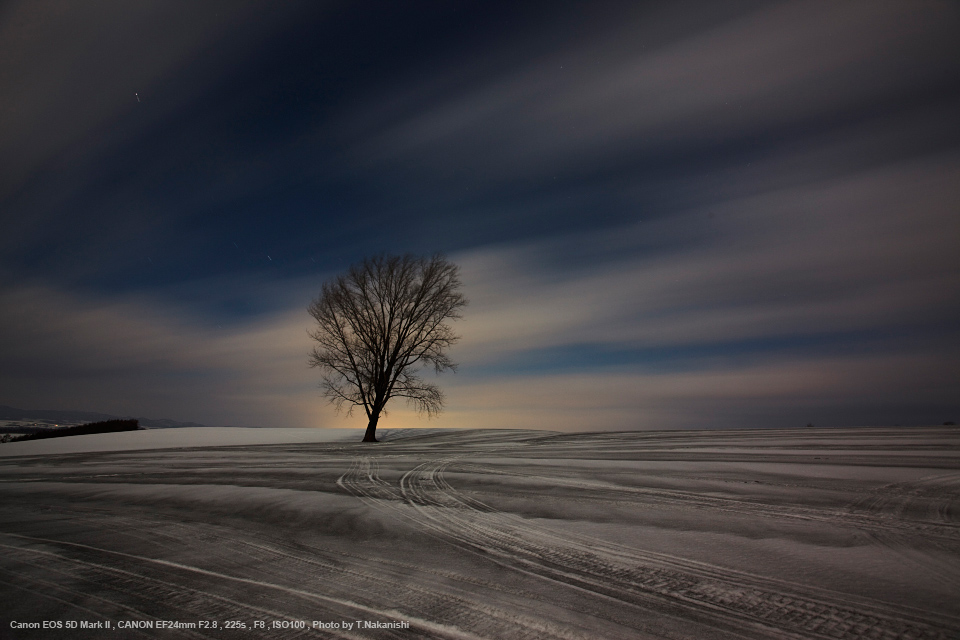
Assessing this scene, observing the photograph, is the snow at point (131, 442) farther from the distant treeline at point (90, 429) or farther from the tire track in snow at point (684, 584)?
the tire track in snow at point (684, 584)

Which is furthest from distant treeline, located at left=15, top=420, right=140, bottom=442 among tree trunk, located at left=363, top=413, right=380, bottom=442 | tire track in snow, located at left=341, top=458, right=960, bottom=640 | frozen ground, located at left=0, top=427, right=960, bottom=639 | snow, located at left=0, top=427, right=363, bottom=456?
tire track in snow, located at left=341, top=458, right=960, bottom=640

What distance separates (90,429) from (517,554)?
116ft

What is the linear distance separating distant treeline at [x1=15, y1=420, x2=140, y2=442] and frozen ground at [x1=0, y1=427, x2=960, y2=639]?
81.9 ft

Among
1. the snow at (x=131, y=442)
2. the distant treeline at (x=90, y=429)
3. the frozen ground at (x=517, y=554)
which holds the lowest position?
the snow at (x=131, y=442)

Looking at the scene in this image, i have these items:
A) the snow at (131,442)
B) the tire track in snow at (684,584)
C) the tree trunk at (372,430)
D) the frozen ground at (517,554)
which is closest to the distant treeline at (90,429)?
the snow at (131,442)

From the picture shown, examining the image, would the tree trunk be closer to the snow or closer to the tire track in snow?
the snow

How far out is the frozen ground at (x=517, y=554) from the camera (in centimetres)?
293

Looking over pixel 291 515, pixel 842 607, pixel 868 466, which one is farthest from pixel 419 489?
pixel 868 466

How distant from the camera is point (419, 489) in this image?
784cm

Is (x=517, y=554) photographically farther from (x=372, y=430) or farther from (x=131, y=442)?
(x=131, y=442)

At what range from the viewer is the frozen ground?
2.93 meters

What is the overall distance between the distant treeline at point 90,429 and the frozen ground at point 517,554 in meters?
25.0

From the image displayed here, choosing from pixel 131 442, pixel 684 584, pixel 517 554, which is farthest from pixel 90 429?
pixel 684 584

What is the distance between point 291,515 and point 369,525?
1407mm
